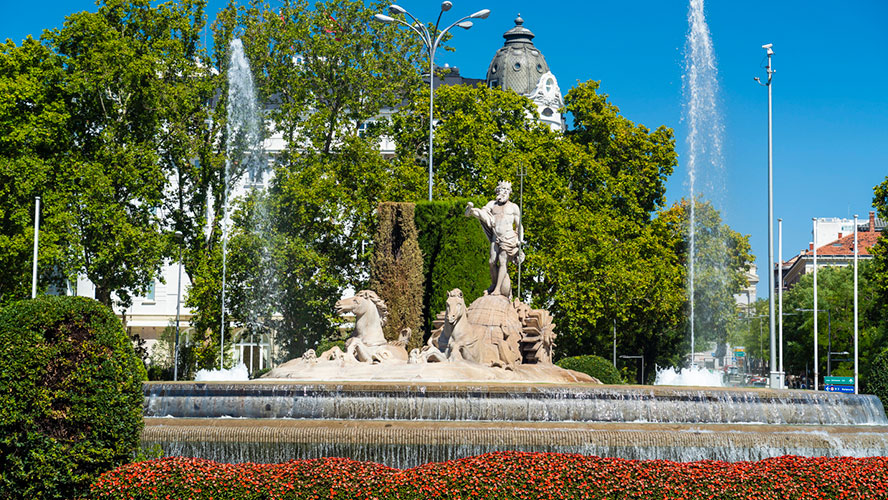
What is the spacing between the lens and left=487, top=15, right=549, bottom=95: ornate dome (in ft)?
370

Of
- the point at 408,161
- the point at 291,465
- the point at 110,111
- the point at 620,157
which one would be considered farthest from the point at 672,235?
the point at 291,465

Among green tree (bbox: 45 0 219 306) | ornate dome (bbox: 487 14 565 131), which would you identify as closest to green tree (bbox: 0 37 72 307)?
green tree (bbox: 45 0 219 306)

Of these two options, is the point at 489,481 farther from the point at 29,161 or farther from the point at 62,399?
the point at 29,161

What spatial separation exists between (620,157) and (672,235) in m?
4.36

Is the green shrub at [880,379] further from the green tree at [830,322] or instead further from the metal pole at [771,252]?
the green tree at [830,322]

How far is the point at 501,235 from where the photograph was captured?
80.8ft

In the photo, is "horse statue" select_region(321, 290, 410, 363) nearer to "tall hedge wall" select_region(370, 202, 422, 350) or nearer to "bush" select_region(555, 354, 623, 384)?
"tall hedge wall" select_region(370, 202, 422, 350)

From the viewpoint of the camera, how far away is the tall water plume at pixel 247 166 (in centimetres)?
4300

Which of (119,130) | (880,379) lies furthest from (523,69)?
(880,379)

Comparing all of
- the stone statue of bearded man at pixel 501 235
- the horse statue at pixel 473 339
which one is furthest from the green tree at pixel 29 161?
the horse statue at pixel 473 339

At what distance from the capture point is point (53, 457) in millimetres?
12656

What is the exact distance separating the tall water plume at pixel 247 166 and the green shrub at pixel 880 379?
86.4ft

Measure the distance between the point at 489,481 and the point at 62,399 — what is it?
5174mm

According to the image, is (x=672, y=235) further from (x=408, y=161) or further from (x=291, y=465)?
(x=291, y=465)
